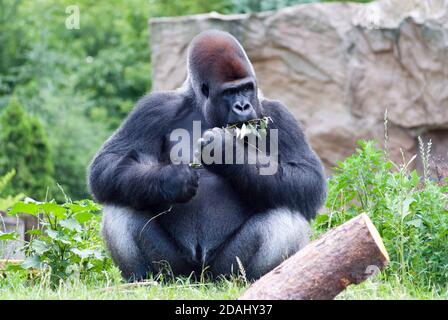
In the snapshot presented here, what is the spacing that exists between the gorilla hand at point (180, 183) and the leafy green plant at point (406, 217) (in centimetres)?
107

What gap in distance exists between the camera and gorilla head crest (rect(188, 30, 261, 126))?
422cm

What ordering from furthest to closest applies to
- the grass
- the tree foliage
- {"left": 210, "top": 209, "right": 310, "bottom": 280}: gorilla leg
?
the tree foliage
{"left": 210, "top": 209, "right": 310, "bottom": 280}: gorilla leg
the grass

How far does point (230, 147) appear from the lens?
412 centimetres

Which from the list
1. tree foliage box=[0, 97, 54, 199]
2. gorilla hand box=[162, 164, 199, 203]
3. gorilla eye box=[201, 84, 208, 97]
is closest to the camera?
gorilla hand box=[162, 164, 199, 203]

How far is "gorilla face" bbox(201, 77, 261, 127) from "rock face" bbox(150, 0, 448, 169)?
17.9ft

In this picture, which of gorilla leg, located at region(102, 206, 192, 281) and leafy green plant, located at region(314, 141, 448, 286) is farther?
gorilla leg, located at region(102, 206, 192, 281)

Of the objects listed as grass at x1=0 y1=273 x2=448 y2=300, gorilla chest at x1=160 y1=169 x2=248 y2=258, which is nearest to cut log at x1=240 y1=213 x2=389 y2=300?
grass at x1=0 y1=273 x2=448 y2=300

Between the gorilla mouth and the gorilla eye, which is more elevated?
the gorilla eye

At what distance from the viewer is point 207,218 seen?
14.4 feet

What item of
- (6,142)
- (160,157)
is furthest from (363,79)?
(160,157)

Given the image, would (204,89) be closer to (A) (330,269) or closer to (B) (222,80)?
(B) (222,80)

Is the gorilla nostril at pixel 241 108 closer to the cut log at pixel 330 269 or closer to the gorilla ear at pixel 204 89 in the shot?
the gorilla ear at pixel 204 89

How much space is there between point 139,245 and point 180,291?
1.75 feet

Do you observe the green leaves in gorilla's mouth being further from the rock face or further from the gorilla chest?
the rock face
